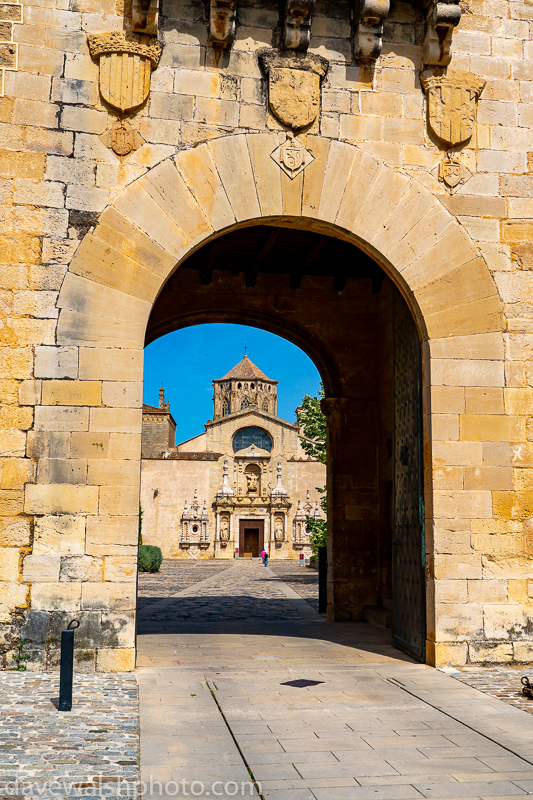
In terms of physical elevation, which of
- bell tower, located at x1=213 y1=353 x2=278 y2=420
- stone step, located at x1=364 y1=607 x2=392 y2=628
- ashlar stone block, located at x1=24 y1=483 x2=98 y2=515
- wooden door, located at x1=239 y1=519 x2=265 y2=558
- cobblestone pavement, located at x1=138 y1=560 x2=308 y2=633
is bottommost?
wooden door, located at x1=239 y1=519 x2=265 y2=558

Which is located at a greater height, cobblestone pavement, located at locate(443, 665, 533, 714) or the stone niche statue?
the stone niche statue

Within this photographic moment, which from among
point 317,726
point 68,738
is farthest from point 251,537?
point 68,738

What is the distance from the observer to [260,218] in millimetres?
7055

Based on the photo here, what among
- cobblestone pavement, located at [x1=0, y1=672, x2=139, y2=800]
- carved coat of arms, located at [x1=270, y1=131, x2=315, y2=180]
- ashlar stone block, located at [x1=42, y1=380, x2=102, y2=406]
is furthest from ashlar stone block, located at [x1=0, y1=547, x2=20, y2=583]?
carved coat of arms, located at [x1=270, y1=131, x2=315, y2=180]

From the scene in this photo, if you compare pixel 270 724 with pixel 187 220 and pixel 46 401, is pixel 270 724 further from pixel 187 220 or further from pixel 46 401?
pixel 187 220

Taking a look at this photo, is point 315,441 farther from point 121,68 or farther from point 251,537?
point 251,537

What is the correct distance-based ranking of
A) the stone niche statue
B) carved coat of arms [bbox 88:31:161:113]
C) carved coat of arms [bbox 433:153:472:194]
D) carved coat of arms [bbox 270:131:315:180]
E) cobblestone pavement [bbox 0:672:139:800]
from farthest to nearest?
the stone niche statue
carved coat of arms [bbox 433:153:472:194]
carved coat of arms [bbox 270:131:315:180]
carved coat of arms [bbox 88:31:161:113]
cobblestone pavement [bbox 0:672:139:800]

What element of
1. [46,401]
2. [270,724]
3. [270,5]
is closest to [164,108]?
[270,5]

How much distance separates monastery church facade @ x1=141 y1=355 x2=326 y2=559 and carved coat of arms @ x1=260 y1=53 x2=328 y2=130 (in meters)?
37.1

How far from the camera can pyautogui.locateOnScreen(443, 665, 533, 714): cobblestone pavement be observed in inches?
217

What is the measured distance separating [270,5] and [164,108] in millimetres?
1519

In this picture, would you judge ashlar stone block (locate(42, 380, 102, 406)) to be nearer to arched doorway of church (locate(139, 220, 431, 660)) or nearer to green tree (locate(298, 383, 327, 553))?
arched doorway of church (locate(139, 220, 431, 660))

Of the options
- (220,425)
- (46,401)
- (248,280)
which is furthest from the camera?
(220,425)

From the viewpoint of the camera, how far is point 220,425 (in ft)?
169
